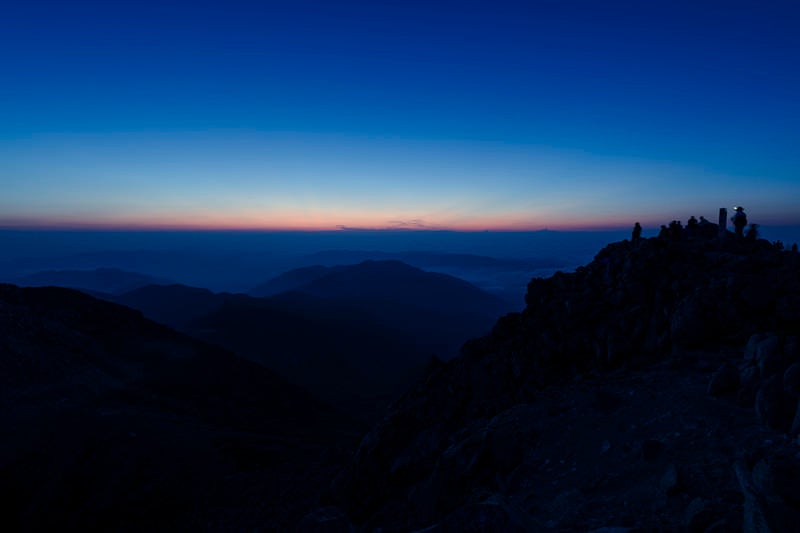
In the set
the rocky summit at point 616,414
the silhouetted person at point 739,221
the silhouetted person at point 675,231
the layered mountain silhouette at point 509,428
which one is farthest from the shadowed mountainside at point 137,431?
the silhouetted person at point 739,221

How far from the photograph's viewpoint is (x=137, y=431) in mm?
29078

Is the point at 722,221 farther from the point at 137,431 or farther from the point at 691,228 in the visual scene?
the point at 137,431

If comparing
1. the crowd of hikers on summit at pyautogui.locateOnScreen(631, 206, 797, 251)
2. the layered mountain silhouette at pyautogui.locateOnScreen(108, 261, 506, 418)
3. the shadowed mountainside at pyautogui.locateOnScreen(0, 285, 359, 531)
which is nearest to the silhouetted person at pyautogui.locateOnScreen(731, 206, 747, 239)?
the crowd of hikers on summit at pyautogui.locateOnScreen(631, 206, 797, 251)

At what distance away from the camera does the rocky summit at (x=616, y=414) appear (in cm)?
750

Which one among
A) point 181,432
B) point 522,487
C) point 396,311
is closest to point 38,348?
point 181,432

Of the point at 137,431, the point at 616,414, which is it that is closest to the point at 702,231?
the point at 616,414

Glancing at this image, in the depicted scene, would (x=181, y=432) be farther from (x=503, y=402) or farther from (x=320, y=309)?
(x=320, y=309)

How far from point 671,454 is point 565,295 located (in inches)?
463

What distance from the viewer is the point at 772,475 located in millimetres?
5094

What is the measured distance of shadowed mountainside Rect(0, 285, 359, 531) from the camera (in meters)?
21.8

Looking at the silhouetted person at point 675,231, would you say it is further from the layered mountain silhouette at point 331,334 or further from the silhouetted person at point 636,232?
the layered mountain silhouette at point 331,334

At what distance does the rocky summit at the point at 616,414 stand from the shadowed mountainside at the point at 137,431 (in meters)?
7.87

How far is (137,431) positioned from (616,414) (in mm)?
30818

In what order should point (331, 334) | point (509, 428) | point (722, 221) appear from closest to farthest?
point (509, 428)
point (722, 221)
point (331, 334)
